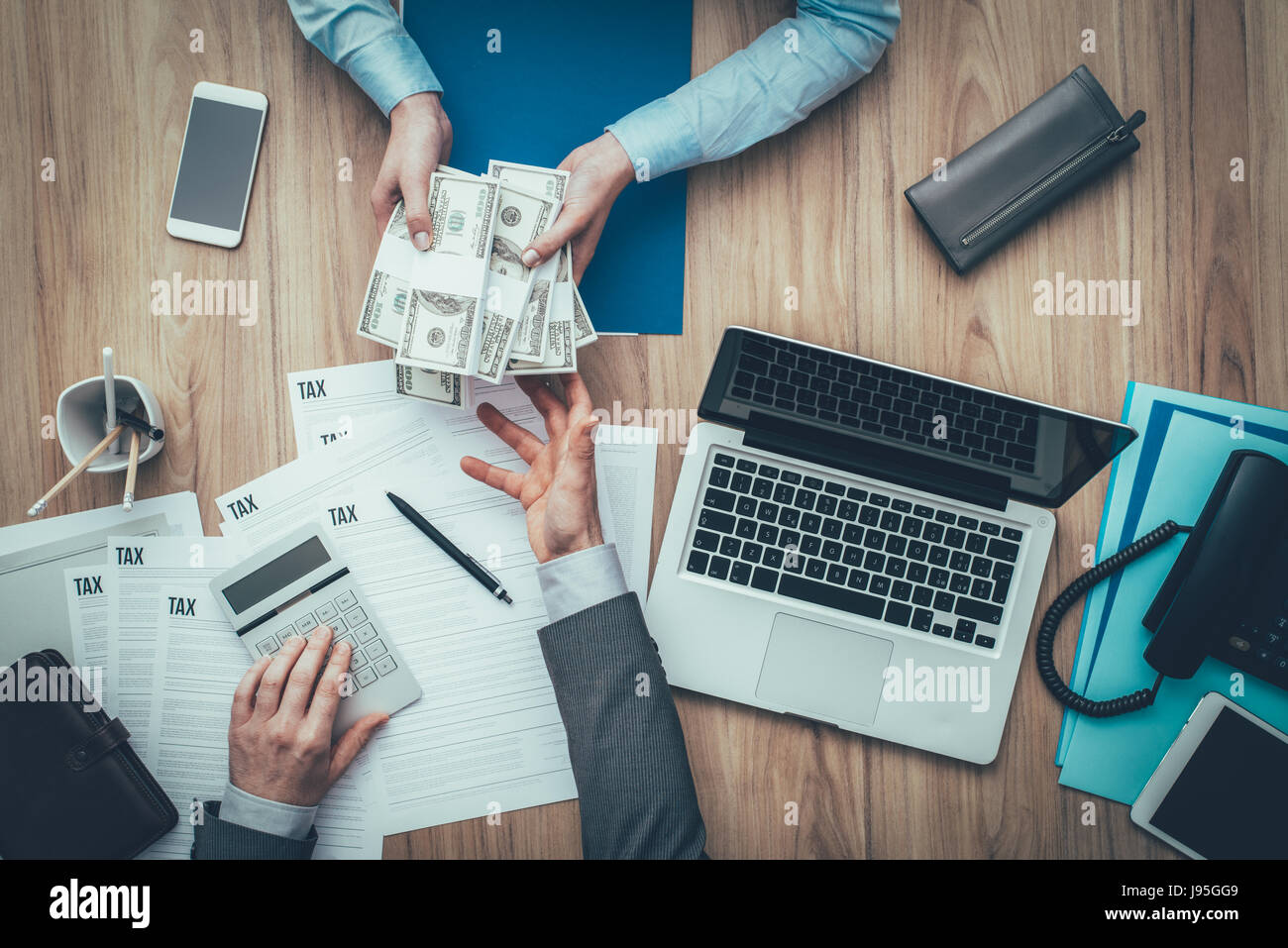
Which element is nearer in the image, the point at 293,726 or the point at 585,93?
the point at 293,726

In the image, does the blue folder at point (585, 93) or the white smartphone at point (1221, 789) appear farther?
the blue folder at point (585, 93)

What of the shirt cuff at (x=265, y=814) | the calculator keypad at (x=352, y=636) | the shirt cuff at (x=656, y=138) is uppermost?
the shirt cuff at (x=656, y=138)

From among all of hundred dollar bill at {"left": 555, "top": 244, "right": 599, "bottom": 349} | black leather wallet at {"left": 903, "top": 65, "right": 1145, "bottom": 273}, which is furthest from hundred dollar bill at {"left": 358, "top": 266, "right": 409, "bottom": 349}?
black leather wallet at {"left": 903, "top": 65, "right": 1145, "bottom": 273}

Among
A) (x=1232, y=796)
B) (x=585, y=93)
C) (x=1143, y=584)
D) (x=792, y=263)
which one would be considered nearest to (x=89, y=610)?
(x=585, y=93)

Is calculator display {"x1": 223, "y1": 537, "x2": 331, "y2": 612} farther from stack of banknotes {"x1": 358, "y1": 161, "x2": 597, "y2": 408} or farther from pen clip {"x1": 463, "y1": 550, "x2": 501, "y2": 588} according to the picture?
stack of banknotes {"x1": 358, "y1": 161, "x2": 597, "y2": 408}

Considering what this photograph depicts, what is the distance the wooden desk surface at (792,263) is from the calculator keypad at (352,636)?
23 centimetres

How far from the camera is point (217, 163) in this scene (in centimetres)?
130

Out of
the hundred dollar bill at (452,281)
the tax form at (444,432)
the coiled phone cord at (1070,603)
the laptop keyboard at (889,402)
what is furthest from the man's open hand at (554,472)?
the coiled phone cord at (1070,603)

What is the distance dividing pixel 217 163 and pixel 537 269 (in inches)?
22.2

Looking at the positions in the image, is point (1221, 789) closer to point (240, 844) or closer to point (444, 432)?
point (444, 432)

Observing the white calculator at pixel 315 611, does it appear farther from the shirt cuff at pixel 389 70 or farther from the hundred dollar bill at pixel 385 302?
the shirt cuff at pixel 389 70

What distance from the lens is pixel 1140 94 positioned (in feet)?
4.35

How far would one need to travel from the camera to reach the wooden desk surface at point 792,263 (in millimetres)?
1287

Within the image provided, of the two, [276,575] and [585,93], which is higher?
[585,93]
